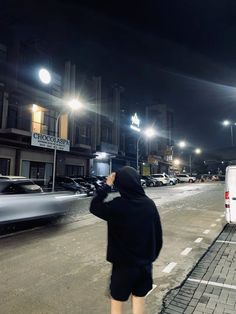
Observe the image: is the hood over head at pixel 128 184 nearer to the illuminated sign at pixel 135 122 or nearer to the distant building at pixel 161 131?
the illuminated sign at pixel 135 122

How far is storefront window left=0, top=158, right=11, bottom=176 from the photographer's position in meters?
25.8

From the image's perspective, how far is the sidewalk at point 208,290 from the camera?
13.3 ft

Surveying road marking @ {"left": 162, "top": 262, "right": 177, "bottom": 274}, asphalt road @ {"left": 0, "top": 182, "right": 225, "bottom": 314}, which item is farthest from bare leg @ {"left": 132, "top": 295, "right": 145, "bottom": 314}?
road marking @ {"left": 162, "top": 262, "right": 177, "bottom": 274}

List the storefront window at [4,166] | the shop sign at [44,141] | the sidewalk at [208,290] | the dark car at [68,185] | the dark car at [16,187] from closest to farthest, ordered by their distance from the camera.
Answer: the sidewalk at [208,290]
the dark car at [16,187]
the dark car at [68,185]
the storefront window at [4,166]
the shop sign at [44,141]

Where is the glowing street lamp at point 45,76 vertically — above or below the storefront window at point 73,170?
above

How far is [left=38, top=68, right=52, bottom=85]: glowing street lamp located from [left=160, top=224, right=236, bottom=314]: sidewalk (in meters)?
27.7

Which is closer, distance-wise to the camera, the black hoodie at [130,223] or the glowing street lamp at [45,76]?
the black hoodie at [130,223]

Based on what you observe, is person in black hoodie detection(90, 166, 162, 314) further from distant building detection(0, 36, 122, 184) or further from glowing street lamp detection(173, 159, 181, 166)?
glowing street lamp detection(173, 159, 181, 166)

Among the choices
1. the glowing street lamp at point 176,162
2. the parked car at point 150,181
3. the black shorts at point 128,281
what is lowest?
the black shorts at point 128,281

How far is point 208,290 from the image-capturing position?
468cm

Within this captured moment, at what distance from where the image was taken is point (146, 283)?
8.87 ft

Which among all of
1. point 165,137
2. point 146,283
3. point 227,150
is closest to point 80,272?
point 146,283

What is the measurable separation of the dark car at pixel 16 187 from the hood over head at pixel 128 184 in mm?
6567

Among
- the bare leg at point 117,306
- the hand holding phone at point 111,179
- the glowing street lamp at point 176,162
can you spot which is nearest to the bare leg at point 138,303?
the bare leg at point 117,306
